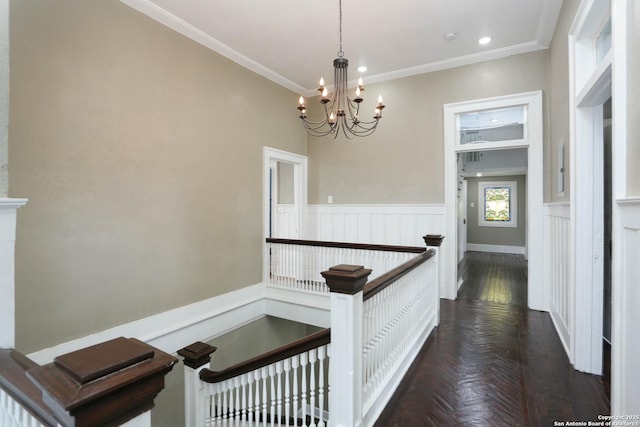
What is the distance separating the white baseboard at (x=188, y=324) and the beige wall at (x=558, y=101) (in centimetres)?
409

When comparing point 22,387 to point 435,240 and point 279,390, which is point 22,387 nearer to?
point 279,390

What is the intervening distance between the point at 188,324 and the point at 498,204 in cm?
886

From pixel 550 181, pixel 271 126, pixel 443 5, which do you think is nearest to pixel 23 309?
pixel 271 126

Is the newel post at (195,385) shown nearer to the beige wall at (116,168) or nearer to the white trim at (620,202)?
the beige wall at (116,168)

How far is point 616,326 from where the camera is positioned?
1.68 m

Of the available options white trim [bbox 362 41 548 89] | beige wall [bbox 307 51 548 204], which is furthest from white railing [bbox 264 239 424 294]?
white trim [bbox 362 41 548 89]

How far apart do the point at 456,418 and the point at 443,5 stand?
12.7 ft

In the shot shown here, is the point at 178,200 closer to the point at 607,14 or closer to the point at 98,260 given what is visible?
the point at 98,260

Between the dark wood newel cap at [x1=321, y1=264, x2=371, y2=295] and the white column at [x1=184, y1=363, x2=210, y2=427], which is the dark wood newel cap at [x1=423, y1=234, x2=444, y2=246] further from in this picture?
the white column at [x1=184, y1=363, x2=210, y2=427]

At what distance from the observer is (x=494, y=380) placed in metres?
2.43

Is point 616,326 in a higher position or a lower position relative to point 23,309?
higher

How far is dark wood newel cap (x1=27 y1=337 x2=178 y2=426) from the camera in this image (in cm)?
64

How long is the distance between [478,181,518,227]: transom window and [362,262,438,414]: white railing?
7063 mm

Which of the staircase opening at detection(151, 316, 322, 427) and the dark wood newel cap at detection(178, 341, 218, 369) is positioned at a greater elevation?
the dark wood newel cap at detection(178, 341, 218, 369)
